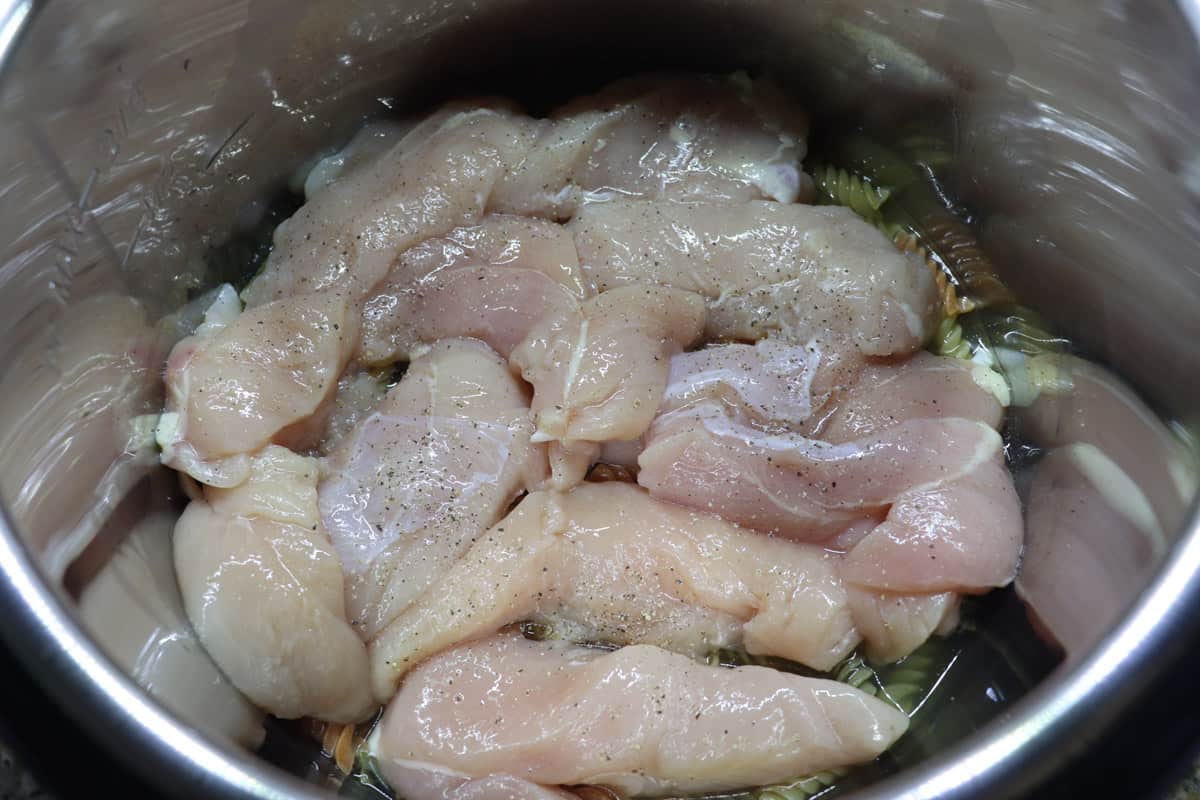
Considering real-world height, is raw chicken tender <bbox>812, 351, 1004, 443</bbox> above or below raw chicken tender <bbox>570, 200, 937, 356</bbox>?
below

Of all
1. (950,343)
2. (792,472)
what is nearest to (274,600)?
(792,472)

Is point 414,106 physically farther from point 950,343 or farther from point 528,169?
point 950,343

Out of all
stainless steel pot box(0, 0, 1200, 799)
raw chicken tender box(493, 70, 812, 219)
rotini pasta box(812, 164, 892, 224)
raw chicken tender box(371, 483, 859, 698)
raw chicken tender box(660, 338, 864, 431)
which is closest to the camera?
stainless steel pot box(0, 0, 1200, 799)

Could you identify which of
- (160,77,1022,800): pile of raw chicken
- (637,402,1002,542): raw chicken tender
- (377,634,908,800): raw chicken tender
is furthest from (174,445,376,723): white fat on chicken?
(637,402,1002,542): raw chicken tender

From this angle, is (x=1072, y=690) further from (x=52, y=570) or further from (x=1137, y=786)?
(x=52, y=570)

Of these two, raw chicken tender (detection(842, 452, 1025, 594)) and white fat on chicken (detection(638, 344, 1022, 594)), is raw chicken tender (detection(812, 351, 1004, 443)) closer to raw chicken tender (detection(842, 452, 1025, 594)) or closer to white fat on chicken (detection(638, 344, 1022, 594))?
white fat on chicken (detection(638, 344, 1022, 594))

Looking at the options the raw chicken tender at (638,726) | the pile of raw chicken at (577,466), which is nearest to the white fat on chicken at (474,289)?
the pile of raw chicken at (577,466)

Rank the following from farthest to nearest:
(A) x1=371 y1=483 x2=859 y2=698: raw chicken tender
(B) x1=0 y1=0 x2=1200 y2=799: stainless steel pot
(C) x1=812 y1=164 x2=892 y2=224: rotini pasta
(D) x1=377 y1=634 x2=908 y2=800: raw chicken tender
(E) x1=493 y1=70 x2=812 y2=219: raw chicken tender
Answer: (C) x1=812 y1=164 x2=892 y2=224: rotini pasta, (E) x1=493 y1=70 x2=812 y2=219: raw chicken tender, (A) x1=371 y1=483 x2=859 y2=698: raw chicken tender, (D) x1=377 y1=634 x2=908 y2=800: raw chicken tender, (B) x1=0 y1=0 x2=1200 y2=799: stainless steel pot

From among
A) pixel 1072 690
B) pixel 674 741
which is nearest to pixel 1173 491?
pixel 1072 690
